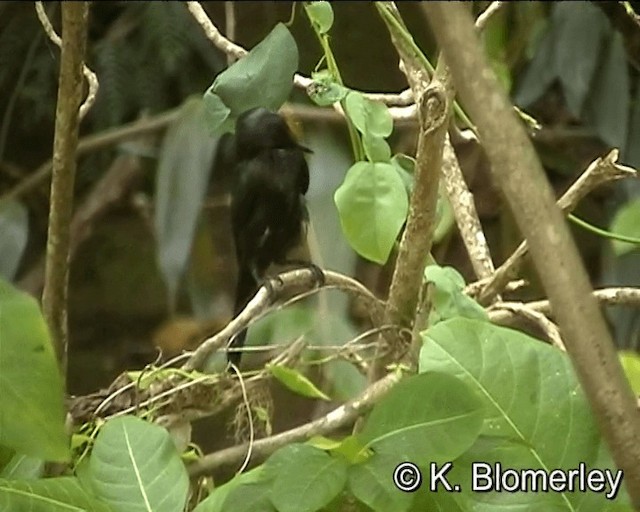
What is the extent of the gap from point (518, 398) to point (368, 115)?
0.23 m

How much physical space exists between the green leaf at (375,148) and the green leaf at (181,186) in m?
0.78

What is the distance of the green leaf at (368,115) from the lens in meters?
0.65

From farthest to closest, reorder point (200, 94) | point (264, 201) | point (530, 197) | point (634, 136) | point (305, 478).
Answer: point (200, 94), point (634, 136), point (264, 201), point (305, 478), point (530, 197)

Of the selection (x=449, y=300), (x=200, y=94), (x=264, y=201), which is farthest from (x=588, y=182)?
(x=200, y=94)

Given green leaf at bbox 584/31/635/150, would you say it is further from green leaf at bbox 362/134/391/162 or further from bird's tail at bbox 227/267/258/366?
green leaf at bbox 362/134/391/162

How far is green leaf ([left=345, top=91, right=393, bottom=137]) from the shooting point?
2.15 feet

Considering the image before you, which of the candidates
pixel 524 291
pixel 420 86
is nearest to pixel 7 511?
pixel 420 86

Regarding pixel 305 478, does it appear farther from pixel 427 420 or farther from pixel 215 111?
pixel 215 111

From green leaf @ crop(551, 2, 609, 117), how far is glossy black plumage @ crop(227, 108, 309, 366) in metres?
0.68

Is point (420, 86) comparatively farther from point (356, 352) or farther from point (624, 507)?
point (624, 507)

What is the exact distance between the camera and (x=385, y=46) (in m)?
1.19

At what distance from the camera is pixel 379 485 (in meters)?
0.52

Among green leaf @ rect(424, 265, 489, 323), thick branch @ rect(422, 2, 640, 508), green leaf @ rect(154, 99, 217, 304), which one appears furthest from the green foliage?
thick branch @ rect(422, 2, 640, 508)

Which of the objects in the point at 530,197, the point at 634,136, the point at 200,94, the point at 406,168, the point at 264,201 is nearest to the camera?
the point at 530,197
